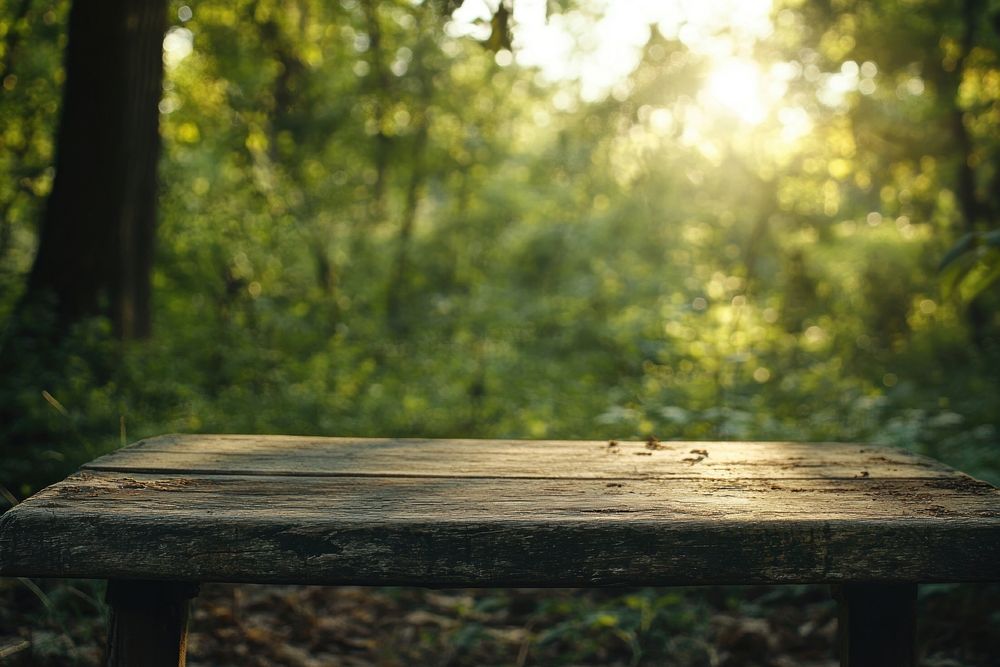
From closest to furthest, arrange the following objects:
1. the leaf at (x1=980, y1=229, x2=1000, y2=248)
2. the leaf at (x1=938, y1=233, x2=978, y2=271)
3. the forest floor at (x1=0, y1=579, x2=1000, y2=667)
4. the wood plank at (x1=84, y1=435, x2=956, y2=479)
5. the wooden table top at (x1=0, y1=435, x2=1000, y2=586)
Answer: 1. the wooden table top at (x1=0, y1=435, x2=1000, y2=586)
2. the wood plank at (x1=84, y1=435, x2=956, y2=479)
3. the leaf at (x1=980, y1=229, x2=1000, y2=248)
4. the leaf at (x1=938, y1=233, x2=978, y2=271)
5. the forest floor at (x1=0, y1=579, x2=1000, y2=667)

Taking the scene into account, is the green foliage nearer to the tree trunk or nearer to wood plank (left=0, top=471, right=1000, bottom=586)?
the tree trunk

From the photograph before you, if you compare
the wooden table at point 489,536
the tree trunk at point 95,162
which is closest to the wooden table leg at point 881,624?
the wooden table at point 489,536

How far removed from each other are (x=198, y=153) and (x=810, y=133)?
7.71 m

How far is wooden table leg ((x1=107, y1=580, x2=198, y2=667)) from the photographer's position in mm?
1708

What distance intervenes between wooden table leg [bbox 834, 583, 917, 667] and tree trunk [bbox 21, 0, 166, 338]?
4.61 m

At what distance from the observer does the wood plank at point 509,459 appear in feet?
6.30

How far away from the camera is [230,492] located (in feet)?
5.55

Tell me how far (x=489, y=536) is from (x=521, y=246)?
45.5 ft

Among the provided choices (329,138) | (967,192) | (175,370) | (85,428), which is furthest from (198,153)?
(967,192)

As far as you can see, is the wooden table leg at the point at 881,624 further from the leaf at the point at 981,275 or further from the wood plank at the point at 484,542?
the leaf at the point at 981,275

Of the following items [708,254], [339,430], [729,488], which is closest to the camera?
[729,488]

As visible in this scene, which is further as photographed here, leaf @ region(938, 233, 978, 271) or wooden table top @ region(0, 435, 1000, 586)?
leaf @ region(938, 233, 978, 271)

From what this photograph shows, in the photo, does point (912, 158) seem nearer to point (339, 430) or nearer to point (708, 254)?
point (708, 254)

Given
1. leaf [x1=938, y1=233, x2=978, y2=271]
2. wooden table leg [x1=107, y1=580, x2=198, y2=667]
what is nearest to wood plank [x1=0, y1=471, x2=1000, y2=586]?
wooden table leg [x1=107, y1=580, x2=198, y2=667]
